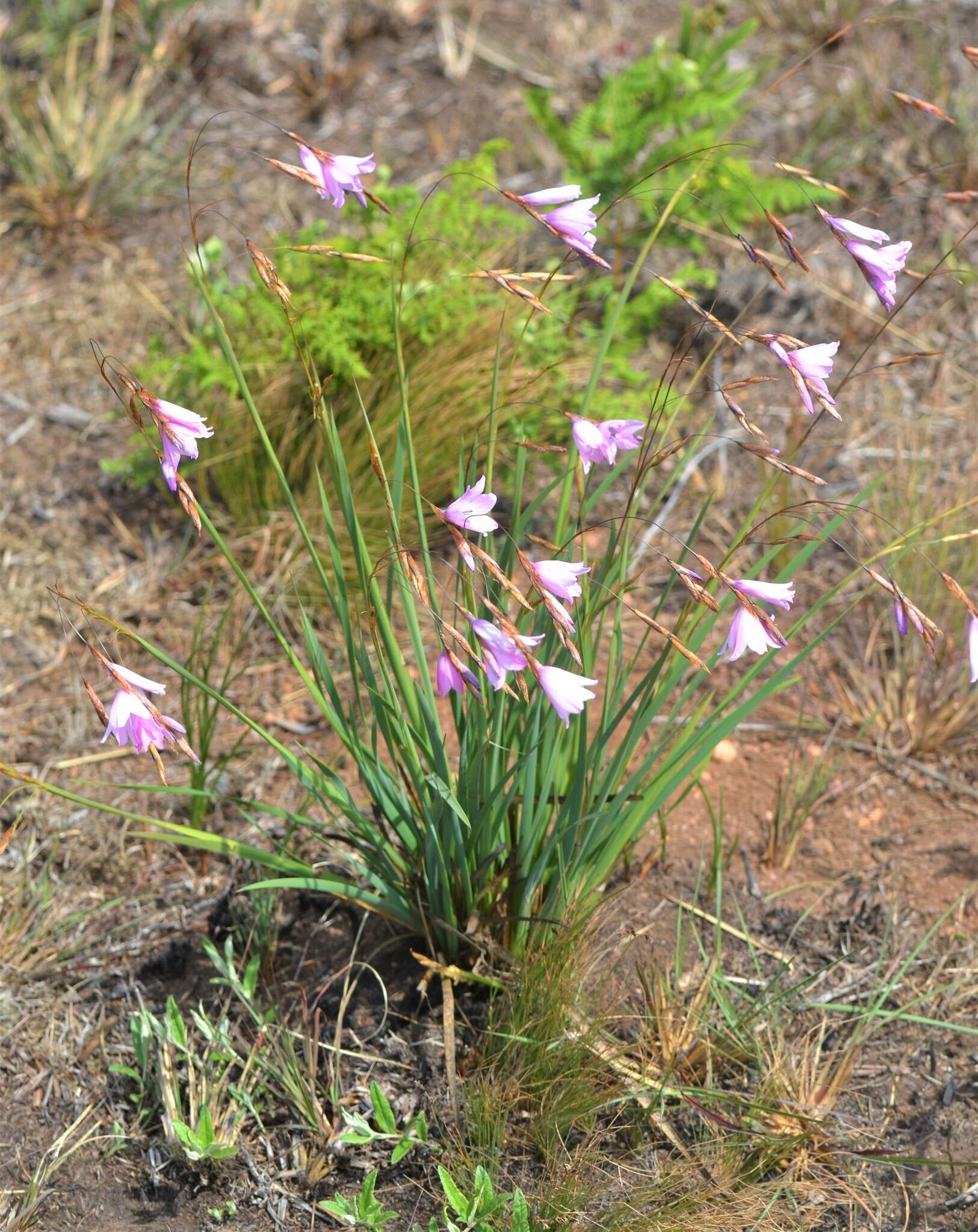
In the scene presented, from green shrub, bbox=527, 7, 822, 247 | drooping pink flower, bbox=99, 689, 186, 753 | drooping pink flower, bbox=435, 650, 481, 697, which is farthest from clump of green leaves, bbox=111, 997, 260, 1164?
green shrub, bbox=527, 7, 822, 247

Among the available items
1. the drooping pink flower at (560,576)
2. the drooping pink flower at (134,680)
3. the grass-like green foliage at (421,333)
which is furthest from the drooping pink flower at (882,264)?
the grass-like green foliage at (421,333)

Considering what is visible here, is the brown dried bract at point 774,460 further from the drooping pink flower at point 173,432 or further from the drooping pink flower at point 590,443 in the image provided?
the drooping pink flower at point 173,432

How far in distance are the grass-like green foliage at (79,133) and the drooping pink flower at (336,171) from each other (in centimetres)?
300

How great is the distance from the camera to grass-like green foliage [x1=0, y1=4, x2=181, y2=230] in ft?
13.9

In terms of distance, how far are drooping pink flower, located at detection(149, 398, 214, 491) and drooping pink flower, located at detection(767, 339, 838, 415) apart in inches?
30.4

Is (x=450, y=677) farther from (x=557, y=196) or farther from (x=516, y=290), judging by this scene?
(x=557, y=196)

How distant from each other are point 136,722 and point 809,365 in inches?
40.3

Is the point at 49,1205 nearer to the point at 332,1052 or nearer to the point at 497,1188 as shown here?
the point at 332,1052

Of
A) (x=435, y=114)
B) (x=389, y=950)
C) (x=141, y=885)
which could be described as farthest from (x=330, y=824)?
(x=435, y=114)

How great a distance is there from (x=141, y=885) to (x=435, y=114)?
3581mm

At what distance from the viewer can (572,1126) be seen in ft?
6.73

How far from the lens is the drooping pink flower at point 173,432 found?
1.58m

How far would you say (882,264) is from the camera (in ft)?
5.38

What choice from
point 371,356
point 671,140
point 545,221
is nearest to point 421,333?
point 371,356
